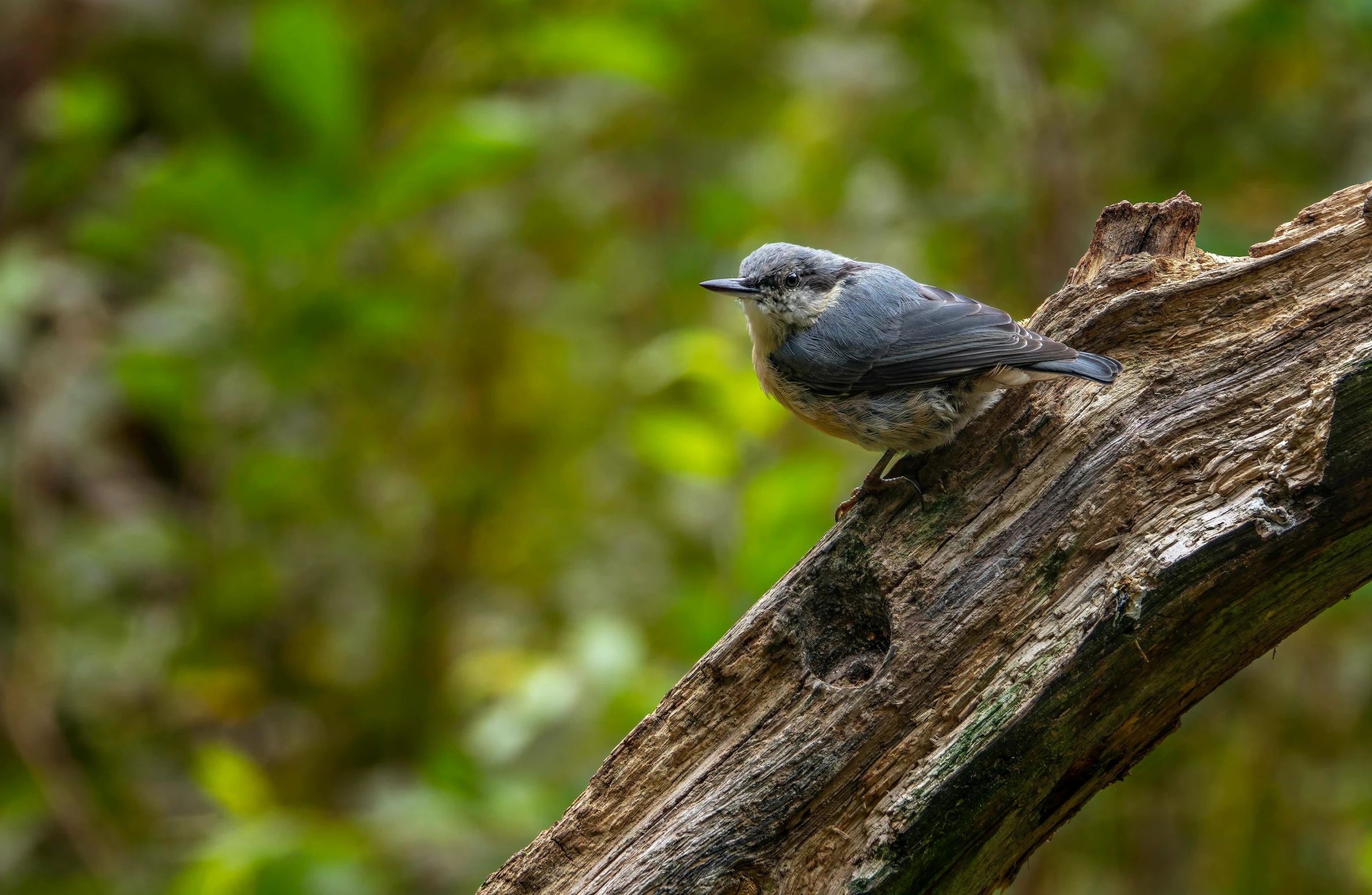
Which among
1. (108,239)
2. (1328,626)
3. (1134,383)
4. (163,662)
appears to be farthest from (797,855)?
(108,239)

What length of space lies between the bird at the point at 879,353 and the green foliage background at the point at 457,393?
274 mm

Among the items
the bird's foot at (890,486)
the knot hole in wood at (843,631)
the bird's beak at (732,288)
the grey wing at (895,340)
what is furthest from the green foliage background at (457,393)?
the knot hole in wood at (843,631)

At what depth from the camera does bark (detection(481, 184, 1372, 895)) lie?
207 centimetres

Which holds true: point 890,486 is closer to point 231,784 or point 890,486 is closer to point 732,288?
point 732,288

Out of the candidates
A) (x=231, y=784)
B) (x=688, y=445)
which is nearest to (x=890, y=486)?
(x=688, y=445)

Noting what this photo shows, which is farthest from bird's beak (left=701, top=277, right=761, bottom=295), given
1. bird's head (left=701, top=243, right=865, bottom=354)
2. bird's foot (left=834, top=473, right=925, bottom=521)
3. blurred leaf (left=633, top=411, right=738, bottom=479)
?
bird's foot (left=834, top=473, right=925, bottom=521)

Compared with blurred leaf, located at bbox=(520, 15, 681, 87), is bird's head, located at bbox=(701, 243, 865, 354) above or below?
below

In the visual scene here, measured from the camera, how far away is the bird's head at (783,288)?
3.30 metres

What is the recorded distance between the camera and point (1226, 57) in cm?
423

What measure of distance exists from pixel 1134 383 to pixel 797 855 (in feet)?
3.73

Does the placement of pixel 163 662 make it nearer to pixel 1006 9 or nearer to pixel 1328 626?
pixel 1006 9

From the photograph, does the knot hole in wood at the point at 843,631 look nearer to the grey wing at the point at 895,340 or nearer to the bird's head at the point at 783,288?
the grey wing at the point at 895,340

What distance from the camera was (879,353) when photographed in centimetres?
298

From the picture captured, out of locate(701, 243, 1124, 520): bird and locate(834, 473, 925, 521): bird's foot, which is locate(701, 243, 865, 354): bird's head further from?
locate(834, 473, 925, 521): bird's foot
